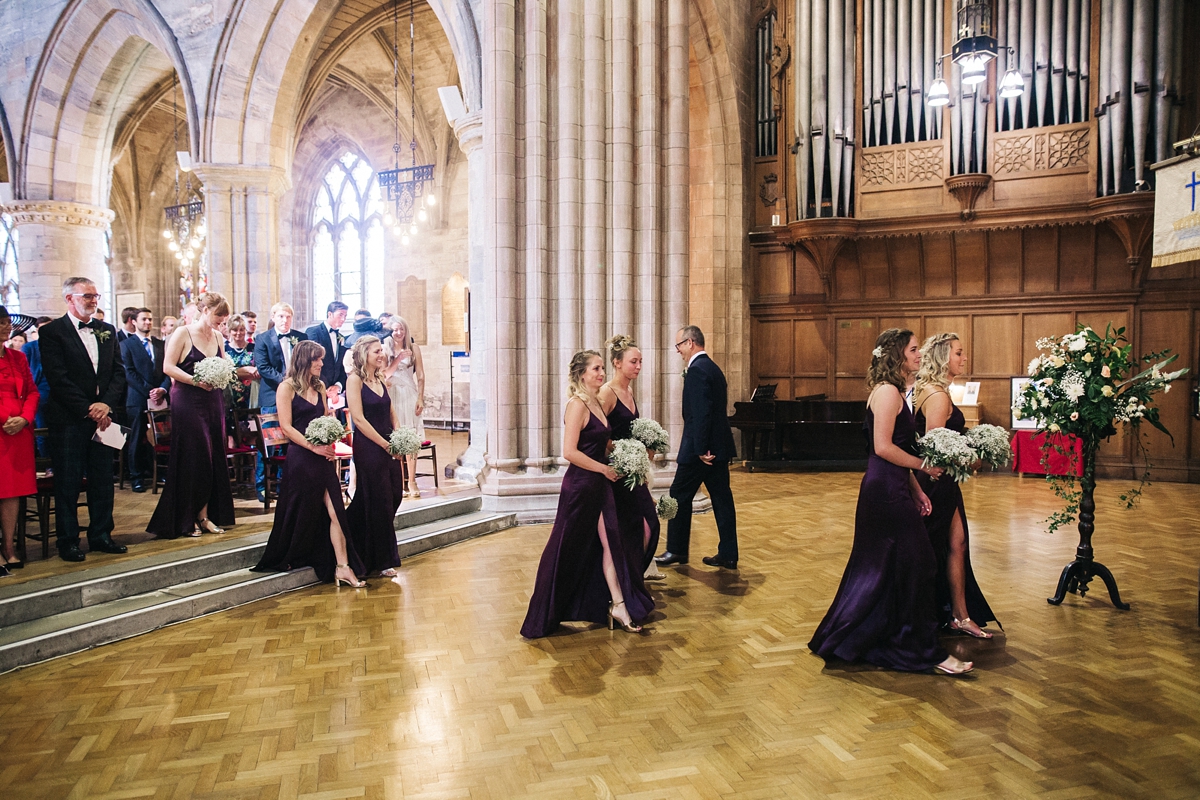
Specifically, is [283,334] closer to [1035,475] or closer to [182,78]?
[182,78]

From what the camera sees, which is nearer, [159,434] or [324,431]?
[324,431]

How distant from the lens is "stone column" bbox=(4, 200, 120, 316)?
1358 centimetres

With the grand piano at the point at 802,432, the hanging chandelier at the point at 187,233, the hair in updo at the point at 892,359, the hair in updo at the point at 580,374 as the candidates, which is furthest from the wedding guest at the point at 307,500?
the hanging chandelier at the point at 187,233

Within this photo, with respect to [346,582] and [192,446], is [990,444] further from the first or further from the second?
[192,446]

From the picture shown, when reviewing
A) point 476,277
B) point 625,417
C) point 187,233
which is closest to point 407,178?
point 187,233

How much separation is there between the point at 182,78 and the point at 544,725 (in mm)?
12627

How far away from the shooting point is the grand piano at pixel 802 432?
1097 centimetres

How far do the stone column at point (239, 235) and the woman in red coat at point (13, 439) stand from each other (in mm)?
6778

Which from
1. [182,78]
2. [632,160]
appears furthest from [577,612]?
[182,78]

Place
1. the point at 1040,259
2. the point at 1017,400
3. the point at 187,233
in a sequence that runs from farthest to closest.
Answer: the point at 187,233 < the point at 1040,259 < the point at 1017,400

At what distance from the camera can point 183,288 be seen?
64.2ft

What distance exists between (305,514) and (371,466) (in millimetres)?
547

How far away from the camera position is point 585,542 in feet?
14.6

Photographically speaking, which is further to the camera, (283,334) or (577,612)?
(283,334)
